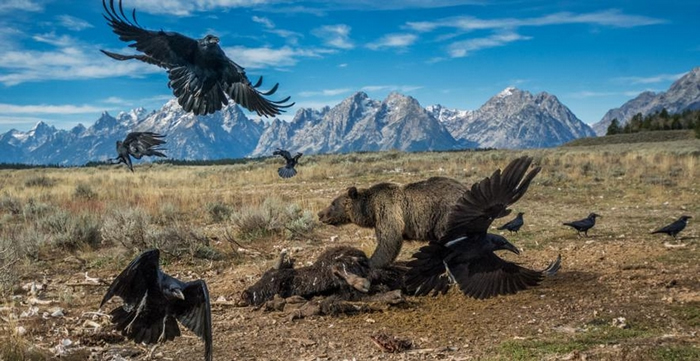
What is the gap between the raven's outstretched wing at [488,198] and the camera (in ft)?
12.8

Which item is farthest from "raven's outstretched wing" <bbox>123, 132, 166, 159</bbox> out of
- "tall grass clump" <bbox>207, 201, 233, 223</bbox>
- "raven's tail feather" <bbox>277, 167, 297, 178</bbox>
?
"tall grass clump" <bbox>207, 201, 233, 223</bbox>

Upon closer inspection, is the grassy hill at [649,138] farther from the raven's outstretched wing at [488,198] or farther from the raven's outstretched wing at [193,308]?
the raven's outstretched wing at [193,308]

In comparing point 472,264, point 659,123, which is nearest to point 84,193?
point 472,264

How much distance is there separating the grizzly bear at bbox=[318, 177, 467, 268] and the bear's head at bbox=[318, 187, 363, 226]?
0.52 feet

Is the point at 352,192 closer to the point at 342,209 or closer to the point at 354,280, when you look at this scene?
the point at 342,209

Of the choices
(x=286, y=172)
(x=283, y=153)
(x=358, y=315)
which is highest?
(x=283, y=153)

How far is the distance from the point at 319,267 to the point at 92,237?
20.5ft

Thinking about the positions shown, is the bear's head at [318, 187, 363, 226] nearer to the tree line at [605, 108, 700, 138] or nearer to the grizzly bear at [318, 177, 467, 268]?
the grizzly bear at [318, 177, 467, 268]

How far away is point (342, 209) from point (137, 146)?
122 inches

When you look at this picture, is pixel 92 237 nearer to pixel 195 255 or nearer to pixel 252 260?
pixel 195 255

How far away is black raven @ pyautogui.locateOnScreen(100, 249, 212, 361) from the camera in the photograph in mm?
3742

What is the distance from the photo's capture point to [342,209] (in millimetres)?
7227

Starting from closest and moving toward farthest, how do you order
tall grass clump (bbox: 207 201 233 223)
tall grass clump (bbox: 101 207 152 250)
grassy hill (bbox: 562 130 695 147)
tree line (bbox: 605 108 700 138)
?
1. tall grass clump (bbox: 101 207 152 250)
2. tall grass clump (bbox: 207 201 233 223)
3. grassy hill (bbox: 562 130 695 147)
4. tree line (bbox: 605 108 700 138)

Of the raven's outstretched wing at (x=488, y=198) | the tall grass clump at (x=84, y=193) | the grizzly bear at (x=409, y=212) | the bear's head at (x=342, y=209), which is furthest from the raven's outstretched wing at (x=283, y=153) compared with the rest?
the tall grass clump at (x=84, y=193)
